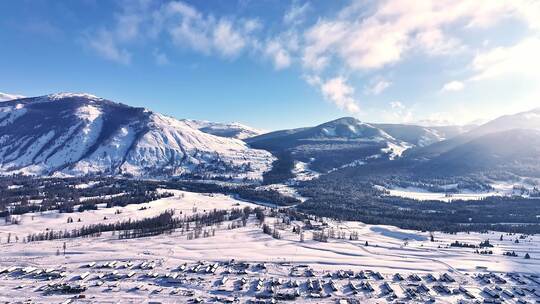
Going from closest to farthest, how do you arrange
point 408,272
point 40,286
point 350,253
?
point 40,286, point 408,272, point 350,253

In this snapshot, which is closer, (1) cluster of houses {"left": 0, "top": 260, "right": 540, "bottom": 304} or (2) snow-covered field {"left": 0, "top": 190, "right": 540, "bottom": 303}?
(1) cluster of houses {"left": 0, "top": 260, "right": 540, "bottom": 304}

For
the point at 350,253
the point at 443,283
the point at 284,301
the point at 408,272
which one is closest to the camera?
the point at 284,301

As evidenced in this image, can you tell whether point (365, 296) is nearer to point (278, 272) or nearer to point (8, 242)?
point (278, 272)

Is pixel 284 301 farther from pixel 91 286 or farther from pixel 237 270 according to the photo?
pixel 91 286

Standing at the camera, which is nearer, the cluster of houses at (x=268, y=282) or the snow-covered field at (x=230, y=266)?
the cluster of houses at (x=268, y=282)

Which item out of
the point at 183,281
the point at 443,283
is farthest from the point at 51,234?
the point at 443,283

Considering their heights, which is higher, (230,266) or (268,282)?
(230,266)

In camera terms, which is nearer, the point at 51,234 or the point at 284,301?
the point at 284,301

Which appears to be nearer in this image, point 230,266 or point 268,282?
point 268,282
